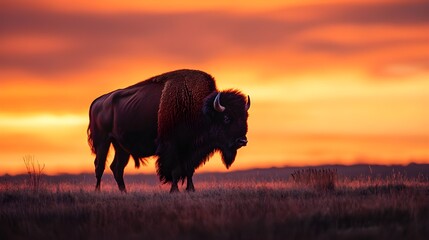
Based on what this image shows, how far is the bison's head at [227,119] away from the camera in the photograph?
64.1 feet

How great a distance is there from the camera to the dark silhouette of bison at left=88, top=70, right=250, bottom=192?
775 inches

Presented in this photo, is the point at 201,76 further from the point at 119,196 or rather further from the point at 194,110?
the point at 119,196

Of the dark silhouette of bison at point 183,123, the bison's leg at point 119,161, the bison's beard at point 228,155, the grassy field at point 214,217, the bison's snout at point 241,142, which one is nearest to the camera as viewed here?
the grassy field at point 214,217

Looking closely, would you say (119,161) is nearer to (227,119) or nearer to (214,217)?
(227,119)

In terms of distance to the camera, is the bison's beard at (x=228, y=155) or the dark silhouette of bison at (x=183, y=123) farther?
Answer: the bison's beard at (x=228, y=155)

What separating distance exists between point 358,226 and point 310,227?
101 centimetres

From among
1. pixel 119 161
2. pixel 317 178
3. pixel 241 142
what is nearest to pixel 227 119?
pixel 241 142

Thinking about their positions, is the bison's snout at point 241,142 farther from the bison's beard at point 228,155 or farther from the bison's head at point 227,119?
the bison's beard at point 228,155

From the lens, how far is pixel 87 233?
12.2 meters

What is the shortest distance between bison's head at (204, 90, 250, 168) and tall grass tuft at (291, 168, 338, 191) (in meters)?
1.85

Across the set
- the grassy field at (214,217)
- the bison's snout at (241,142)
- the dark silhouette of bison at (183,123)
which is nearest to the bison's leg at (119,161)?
the dark silhouette of bison at (183,123)

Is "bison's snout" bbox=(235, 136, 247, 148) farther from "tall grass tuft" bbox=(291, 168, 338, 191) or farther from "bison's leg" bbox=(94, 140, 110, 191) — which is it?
"bison's leg" bbox=(94, 140, 110, 191)

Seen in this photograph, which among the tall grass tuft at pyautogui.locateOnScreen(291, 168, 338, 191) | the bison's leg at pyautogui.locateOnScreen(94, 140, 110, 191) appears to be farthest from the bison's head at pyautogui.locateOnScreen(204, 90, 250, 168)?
the bison's leg at pyautogui.locateOnScreen(94, 140, 110, 191)

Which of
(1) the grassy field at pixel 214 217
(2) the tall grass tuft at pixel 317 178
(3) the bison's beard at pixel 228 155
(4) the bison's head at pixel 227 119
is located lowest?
(1) the grassy field at pixel 214 217
